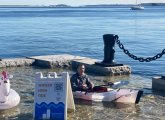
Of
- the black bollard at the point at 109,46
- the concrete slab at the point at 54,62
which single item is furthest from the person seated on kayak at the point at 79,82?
the concrete slab at the point at 54,62

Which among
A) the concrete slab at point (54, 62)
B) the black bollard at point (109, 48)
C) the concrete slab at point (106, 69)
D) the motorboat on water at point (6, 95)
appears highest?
the black bollard at point (109, 48)

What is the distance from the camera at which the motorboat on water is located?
11455 mm

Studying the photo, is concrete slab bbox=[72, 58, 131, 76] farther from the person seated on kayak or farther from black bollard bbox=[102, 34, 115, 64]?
the person seated on kayak

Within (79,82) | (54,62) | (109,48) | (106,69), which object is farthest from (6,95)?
(54,62)

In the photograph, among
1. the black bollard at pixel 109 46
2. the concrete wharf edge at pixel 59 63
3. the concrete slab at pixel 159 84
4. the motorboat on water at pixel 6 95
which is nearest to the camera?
the motorboat on water at pixel 6 95

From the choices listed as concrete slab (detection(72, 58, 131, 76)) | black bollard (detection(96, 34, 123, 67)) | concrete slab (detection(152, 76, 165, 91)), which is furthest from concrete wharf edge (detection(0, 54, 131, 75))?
concrete slab (detection(152, 76, 165, 91))

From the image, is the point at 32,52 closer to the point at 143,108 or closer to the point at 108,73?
the point at 108,73

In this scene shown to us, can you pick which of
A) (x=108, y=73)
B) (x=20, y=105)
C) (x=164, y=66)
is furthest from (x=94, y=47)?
(x=20, y=105)

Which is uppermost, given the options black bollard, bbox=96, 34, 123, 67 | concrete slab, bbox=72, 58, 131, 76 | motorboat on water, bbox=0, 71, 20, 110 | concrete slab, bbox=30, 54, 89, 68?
black bollard, bbox=96, 34, 123, 67

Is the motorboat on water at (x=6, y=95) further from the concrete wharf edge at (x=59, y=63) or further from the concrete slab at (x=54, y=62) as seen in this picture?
the concrete slab at (x=54, y=62)

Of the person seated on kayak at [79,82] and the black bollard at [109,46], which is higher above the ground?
the black bollard at [109,46]

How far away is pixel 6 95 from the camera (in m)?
11.7

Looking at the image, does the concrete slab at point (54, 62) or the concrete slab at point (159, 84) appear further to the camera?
the concrete slab at point (54, 62)

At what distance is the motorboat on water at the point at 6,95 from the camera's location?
37.6ft
